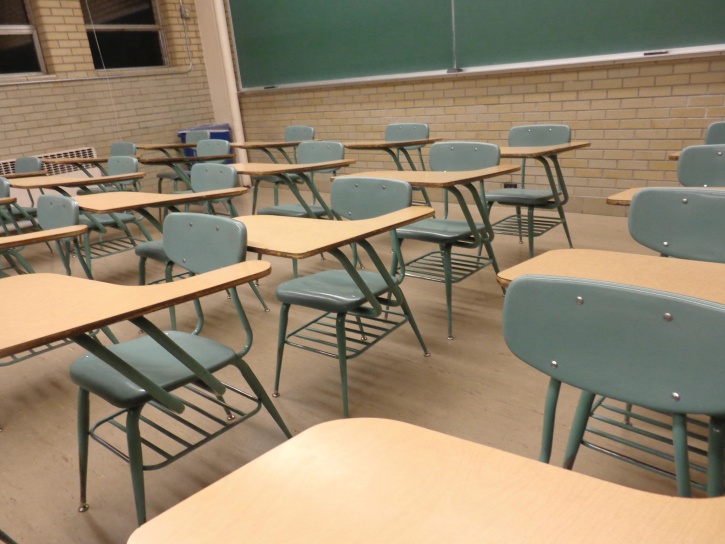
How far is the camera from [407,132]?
475cm

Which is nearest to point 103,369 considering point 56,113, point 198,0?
point 56,113

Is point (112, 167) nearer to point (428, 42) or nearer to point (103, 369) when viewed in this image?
point (428, 42)

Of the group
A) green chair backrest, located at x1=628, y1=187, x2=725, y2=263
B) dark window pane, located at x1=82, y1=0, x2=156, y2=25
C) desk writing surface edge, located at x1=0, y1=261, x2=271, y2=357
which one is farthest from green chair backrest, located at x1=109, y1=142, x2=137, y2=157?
green chair backrest, located at x1=628, y1=187, x2=725, y2=263

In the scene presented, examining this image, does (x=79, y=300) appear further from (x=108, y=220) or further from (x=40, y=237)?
(x=108, y=220)

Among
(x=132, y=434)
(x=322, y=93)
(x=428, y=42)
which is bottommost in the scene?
(x=132, y=434)

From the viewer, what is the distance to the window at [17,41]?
577 centimetres

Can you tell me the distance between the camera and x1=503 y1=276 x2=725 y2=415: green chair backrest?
0.83 m

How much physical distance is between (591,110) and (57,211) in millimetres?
3944

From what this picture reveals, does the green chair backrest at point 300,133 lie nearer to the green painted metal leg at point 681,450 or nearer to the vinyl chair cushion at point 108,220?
the vinyl chair cushion at point 108,220

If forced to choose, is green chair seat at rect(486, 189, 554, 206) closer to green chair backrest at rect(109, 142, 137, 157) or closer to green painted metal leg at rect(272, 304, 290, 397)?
green painted metal leg at rect(272, 304, 290, 397)

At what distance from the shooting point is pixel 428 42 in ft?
16.8

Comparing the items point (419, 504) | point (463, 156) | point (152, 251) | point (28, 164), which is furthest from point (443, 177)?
point (28, 164)

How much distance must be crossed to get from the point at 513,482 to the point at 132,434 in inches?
44.4

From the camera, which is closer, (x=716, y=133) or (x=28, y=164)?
(x=716, y=133)
